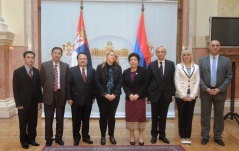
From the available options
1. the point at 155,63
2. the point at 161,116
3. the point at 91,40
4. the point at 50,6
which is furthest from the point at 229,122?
the point at 50,6

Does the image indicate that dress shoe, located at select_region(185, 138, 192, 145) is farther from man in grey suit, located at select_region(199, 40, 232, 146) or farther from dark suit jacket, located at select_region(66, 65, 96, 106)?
dark suit jacket, located at select_region(66, 65, 96, 106)

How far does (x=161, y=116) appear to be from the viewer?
419cm

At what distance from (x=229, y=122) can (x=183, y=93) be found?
87.4 inches

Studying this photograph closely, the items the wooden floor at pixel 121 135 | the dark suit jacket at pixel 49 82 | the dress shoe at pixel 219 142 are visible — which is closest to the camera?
the dark suit jacket at pixel 49 82

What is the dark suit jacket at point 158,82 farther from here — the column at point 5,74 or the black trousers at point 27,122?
the column at point 5,74

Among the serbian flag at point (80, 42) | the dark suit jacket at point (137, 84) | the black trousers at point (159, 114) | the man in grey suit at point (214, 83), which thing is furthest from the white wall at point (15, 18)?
the man in grey suit at point (214, 83)

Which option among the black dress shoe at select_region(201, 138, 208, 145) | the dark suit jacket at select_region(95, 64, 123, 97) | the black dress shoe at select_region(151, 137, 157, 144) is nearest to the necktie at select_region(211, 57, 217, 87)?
the black dress shoe at select_region(201, 138, 208, 145)

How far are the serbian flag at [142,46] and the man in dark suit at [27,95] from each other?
2.42 metres

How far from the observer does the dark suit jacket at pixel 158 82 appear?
13.3 ft

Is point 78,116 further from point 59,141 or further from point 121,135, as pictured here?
point 121,135

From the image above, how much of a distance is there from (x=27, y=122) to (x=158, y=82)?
2.03m

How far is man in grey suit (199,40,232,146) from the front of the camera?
402 centimetres

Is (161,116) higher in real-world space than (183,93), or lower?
lower

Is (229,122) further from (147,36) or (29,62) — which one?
(29,62)
